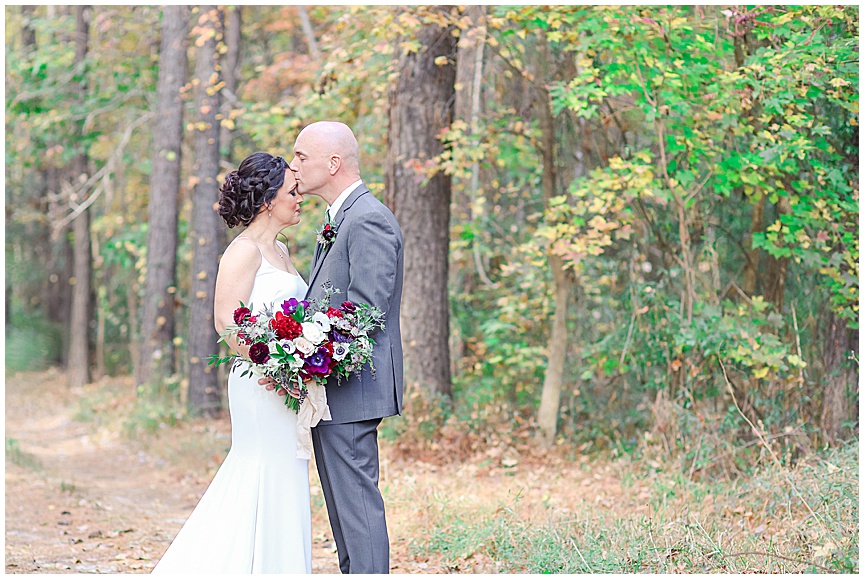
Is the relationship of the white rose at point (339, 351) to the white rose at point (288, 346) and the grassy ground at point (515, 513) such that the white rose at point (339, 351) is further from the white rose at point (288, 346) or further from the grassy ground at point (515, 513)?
the grassy ground at point (515, 513)

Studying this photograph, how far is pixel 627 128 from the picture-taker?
849 centimetres

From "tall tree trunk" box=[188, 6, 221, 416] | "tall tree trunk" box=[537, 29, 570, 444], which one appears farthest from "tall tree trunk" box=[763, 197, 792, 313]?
"tall tree trunk" box=[188, 6, 221, 416]

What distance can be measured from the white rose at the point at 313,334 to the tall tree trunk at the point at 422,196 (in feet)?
15.1

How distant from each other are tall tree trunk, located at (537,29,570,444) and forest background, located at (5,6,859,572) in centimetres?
2

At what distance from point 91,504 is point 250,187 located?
14.0ft

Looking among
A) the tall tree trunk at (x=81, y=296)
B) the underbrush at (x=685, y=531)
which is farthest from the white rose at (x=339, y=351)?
the tall tree trunk at (x=81, y=296)

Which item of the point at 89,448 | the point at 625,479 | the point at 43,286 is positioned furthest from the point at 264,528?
the point at 43,286

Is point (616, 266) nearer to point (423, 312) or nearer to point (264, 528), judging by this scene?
point (423, 312)

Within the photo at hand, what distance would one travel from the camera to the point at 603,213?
281 inches

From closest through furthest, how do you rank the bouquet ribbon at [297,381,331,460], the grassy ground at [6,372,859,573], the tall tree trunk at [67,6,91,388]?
the bouquet ribbon at [297,381,331,460]
the grassy ground at [6,372,859,573]
the tall tree trunk at [67,6,91,388]

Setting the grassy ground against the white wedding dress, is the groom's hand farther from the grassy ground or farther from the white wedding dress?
the grassy ground

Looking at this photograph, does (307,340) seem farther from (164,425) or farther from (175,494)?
(164,425)

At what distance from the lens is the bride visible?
404 cm

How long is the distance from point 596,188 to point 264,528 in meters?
4.04
